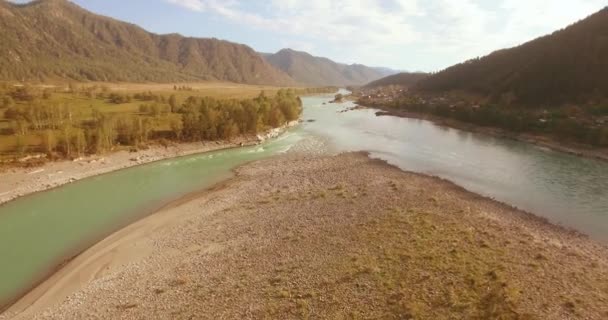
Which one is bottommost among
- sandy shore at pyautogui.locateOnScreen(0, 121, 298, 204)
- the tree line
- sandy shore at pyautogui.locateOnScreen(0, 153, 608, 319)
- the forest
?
sandy shore at pyautogui.locateOnScreen(0, 121, 298, 204)

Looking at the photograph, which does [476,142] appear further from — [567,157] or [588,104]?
[588,104]

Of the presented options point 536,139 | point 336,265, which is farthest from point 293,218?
point 536,139

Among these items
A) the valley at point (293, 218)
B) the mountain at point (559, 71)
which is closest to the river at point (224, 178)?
the valley at point (293, 218)

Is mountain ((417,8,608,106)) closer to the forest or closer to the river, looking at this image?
the river

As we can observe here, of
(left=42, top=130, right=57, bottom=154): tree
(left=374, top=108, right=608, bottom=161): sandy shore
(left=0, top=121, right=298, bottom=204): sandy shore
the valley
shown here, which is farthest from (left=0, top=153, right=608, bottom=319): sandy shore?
(left=374, top=108, right=608, bottom=161): sandy shore

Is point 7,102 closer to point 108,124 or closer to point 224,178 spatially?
point 108,124

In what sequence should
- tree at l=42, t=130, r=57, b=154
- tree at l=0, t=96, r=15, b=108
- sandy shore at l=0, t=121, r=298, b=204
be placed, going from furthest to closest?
tree at l=0, t=96, r=15, b=108, tree at l=42, t=130, r=57, b=154, sandy shore at l=0, t=121, r=298, b=204

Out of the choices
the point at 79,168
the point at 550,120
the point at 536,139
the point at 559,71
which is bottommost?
the point at 79,168
